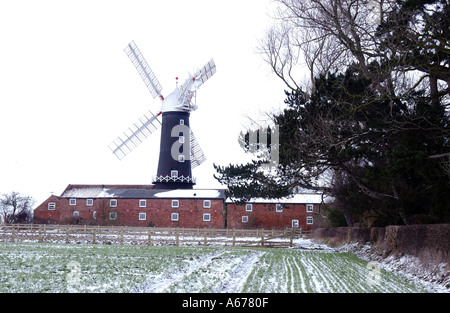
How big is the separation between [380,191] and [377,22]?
9.96 metres

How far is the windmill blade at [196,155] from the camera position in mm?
55844

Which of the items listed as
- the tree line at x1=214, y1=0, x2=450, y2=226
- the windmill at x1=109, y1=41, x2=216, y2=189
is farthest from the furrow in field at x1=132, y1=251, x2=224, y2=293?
the windmill at x1=109, y1=41, x2=216, y2=189

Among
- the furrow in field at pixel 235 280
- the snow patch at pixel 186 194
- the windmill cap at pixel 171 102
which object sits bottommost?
the furrow in field at pixel 235 280

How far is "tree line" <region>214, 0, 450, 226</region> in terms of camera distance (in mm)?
15234

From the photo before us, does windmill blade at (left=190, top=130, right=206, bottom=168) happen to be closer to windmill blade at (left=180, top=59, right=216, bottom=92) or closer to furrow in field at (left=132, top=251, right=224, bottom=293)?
windmill blade at (left=180, top=59, right=216, bottom=92)

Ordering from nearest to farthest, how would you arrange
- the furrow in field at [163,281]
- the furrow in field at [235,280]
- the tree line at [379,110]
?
the furrow in field at [163,281]
the furrow in field at [235,280]
the tree line at [379,110]

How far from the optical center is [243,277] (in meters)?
12.9

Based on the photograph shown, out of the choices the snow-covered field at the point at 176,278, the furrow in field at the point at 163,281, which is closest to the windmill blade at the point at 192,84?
the snow-covered field at the point at 176,278

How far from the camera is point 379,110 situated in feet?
56.1

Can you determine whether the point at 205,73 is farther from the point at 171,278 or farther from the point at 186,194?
the point at 171,278

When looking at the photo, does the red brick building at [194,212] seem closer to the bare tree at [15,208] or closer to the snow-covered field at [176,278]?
the bare tree at [15,208]

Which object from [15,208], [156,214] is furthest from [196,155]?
[15,208]

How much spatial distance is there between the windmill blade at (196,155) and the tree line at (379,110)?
103 ft
